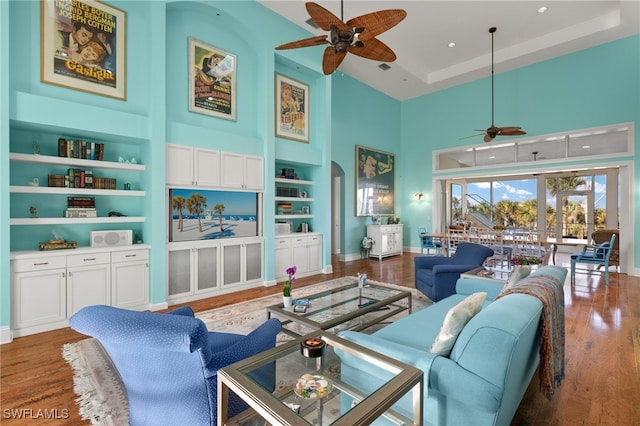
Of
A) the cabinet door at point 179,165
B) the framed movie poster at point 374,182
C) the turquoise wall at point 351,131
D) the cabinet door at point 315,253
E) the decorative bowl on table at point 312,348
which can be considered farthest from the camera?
the framed movie poster at point 374,182

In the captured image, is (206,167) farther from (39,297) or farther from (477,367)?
(477,367)

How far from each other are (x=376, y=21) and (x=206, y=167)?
3.14 metres

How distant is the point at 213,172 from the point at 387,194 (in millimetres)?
5964

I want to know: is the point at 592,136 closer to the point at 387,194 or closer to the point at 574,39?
the point at 574,39

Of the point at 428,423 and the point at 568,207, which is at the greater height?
the point at 568,207

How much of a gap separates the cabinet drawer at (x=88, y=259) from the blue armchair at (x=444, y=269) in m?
4.18

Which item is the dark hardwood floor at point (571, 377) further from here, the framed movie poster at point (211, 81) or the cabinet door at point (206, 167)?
the framed movie poster at point (211, 81)

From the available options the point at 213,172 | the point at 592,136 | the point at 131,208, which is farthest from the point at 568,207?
the point at 131,208

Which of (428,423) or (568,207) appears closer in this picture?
(428,423)

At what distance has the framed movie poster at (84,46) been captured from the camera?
342 cm

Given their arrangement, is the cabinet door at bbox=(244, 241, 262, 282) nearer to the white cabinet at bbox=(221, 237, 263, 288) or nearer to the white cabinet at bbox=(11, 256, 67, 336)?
the white cabinet at bbox=(221, 237, 263, 288)

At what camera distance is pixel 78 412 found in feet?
6.55

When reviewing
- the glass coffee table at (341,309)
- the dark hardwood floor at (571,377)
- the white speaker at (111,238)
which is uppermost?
the white speaker at (111,238)

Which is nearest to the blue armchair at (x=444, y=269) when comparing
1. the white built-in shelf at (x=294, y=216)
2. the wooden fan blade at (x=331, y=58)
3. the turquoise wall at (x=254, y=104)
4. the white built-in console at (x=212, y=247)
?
the turquoise wall at (x=254, y=104)
